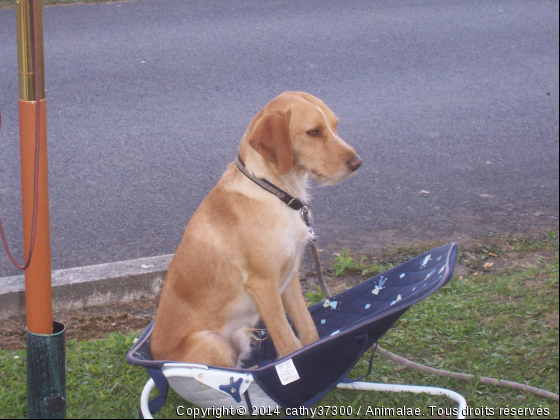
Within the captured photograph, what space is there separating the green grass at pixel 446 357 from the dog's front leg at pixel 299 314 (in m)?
0.27

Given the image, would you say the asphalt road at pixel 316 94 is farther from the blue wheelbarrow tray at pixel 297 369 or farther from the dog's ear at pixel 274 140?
Result: the dog's ear at pixel 274 140

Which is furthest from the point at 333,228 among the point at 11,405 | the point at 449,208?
the point at 11,405

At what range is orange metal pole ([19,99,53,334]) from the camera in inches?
88.3

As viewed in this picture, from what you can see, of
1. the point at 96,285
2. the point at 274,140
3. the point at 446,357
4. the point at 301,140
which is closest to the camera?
the point at 274,140

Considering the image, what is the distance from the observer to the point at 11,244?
162 inches

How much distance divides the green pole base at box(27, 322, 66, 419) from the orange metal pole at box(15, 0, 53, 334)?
45mm

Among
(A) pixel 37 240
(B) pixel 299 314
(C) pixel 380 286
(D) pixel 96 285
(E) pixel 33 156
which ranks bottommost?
(D) pixel 96 285

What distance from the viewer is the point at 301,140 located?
9.12 ft

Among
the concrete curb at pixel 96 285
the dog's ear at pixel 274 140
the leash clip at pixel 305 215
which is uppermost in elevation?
the dog's ear at pixel 274 140

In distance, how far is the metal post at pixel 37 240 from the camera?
85.7 inches

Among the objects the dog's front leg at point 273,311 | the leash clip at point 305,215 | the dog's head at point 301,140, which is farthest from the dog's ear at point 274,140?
the dog's front leg at point 273,311

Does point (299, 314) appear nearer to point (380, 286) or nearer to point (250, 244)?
point (380, 286)

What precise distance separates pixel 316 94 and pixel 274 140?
402cm

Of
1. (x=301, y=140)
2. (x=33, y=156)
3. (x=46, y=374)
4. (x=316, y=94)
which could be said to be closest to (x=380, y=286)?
(x=301, y=140)
